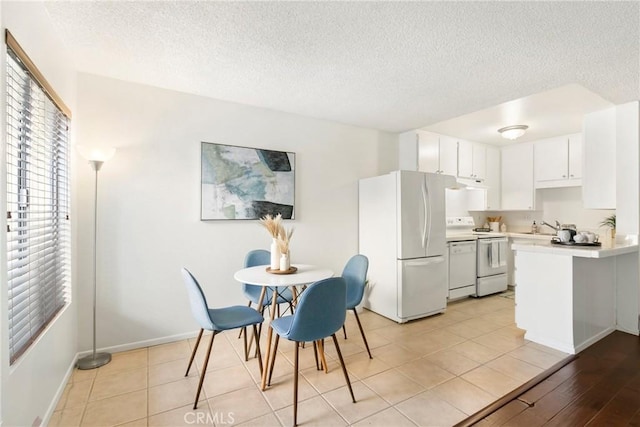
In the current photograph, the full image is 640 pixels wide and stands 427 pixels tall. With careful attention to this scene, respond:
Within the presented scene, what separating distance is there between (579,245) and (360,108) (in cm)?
254

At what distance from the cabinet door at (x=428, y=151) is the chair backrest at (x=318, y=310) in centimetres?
293

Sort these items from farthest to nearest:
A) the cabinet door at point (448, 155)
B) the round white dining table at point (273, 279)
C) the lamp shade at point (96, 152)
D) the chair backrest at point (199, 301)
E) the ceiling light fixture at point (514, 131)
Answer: the cabinet door at point (448, 155)
the ceiling light fixture at point (514, 131)
the lamp shade at point (96, 152)
the round white dining table at point (273, 279)
the chair backrest at point (199, 301)

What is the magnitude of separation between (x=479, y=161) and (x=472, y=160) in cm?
20

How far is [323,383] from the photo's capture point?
221cm

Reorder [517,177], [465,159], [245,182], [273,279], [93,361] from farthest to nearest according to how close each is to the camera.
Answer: [517,177] < [465,159] < [245,182] < [93,361] < [273,279]

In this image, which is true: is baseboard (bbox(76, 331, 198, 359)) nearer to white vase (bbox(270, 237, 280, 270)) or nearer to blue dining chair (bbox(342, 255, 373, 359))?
white vase (bbox(270, 237, 280, 270))

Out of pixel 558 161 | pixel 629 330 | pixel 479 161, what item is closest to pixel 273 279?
pixel 629 330

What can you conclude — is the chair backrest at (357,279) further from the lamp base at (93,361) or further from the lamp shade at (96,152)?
the lamp shade at (96,152)

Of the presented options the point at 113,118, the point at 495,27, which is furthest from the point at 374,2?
the point at 113,118

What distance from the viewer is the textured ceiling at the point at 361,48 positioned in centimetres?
176

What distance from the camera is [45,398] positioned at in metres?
1.76

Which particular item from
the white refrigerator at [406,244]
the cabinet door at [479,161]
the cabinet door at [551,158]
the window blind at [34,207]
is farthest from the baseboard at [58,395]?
the cabinet door at [551,158]

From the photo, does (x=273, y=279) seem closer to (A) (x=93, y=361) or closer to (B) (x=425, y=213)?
(A) (x=93, y=361)

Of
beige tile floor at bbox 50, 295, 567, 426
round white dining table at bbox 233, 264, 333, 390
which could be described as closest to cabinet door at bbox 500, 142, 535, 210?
beige tile floor at bbox 50, 295, 567, 426
